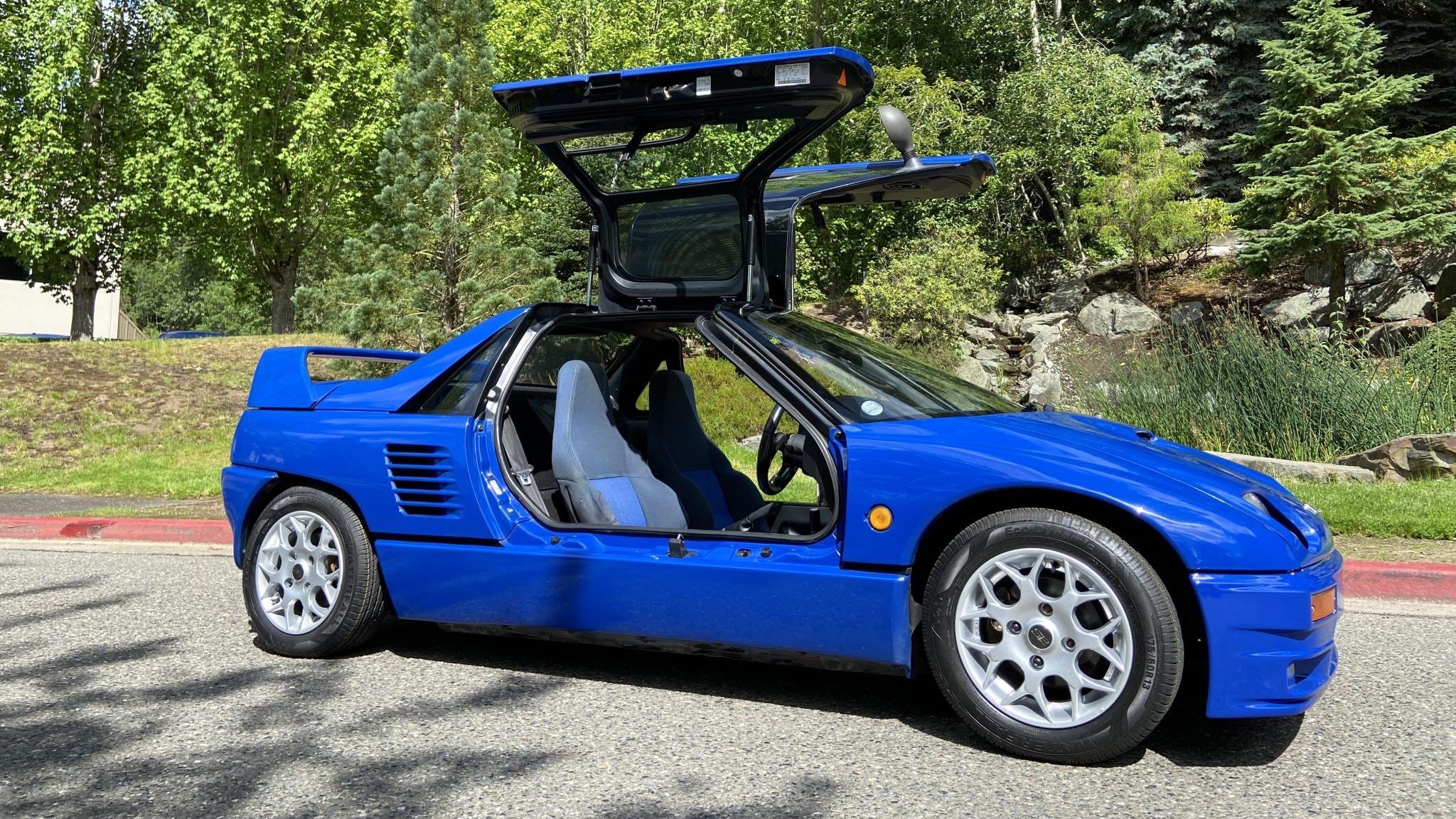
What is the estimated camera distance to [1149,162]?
22.9 metres

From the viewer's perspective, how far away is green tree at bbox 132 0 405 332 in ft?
87.4

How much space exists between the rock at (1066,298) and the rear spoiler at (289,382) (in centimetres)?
2144

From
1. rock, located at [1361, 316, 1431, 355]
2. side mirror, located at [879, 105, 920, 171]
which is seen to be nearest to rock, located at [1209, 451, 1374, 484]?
side mirror, located at [879, 105, 920, 171]

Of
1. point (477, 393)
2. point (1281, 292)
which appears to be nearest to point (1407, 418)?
point (477, 393)

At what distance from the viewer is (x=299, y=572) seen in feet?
15.2

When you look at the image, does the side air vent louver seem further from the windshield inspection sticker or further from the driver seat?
the windshield inspection sticker

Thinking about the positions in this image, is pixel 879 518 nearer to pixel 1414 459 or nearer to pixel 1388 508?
pixel 1388 508

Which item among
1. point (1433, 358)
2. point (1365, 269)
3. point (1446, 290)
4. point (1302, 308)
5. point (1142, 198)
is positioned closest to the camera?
point (1433, 358)

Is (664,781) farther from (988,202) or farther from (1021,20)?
(1021,20)

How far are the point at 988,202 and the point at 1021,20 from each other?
569 centimetres

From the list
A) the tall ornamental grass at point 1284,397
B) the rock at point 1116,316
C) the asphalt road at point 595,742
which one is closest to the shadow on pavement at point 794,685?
the asphalt road at point 595,742

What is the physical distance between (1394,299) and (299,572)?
802 inches

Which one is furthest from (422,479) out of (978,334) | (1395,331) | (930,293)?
(978,334)

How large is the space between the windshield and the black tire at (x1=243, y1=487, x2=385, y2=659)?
1809 millimetres
